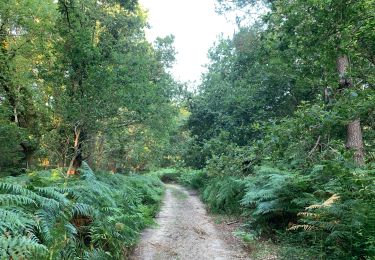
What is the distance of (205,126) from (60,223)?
54.3 feet

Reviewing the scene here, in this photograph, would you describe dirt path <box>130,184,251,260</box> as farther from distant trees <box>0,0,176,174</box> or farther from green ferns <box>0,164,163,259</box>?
distant trees <box>0,0,176,174</box>

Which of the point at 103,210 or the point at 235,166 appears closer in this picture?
the point at 103,210

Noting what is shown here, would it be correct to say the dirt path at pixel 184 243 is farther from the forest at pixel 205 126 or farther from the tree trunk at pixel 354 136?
the tree trunk at pixel 354 136

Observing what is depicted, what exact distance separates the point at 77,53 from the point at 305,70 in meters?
7.74

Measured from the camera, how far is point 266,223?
8453 millimetres

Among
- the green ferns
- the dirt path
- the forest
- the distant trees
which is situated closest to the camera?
the green ferns

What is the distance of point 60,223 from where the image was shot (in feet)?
14.6

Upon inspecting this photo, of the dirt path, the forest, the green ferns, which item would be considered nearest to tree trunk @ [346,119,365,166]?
the forest

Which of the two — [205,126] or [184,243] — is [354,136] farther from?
[205,126]

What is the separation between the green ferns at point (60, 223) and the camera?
3488 mm

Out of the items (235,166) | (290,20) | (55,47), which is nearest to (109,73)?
(55,47)

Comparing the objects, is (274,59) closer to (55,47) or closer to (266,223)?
(266,223)

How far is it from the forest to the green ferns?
25 mm

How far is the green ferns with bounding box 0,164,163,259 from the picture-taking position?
137 inches
